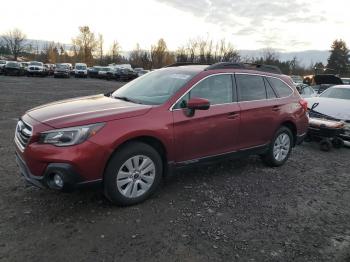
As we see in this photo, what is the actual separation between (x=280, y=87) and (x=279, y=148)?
3.73 feet

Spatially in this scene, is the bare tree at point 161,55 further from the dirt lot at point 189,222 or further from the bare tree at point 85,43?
the dirt lot at point 189,222

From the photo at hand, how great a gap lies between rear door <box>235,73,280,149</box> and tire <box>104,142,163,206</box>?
174 cm

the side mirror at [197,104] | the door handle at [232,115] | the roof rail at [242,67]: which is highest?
the roof rail at [242,67]

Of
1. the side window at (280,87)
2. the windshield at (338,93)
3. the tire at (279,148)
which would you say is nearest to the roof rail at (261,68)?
the side window at (280,87)

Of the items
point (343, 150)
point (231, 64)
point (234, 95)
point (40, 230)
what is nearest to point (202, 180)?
point (234, 95)

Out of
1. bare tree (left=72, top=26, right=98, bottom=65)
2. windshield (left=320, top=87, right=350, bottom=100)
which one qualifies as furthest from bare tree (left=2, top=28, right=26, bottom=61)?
windshield (left=320, top=87, right=350, bottom=100)

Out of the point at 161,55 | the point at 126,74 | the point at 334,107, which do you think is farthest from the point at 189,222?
the point at 161,55

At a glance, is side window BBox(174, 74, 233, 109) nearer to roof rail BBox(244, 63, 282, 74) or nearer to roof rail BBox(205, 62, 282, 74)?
roof rail BBox(205, 62, 282, 74)

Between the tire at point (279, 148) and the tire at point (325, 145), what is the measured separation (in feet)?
6.89

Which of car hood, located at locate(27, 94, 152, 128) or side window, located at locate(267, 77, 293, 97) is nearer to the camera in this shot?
car hood, located at locate(27, 94, 152, 128)

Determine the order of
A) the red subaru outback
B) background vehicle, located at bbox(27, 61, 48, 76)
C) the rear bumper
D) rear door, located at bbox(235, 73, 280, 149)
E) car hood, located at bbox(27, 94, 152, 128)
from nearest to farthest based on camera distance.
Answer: the rear bumper
the red subaru outback
car hood, located at bbox(27, 94, 152, 128)
rear door, located at bbox(235, 73, 280, 149)
background vehicle, located at bbox(27, 61, 48, 76)

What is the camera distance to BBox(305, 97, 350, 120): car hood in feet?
30.0

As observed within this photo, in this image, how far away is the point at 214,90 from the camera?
17.2ft

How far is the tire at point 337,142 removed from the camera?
8.55 m
